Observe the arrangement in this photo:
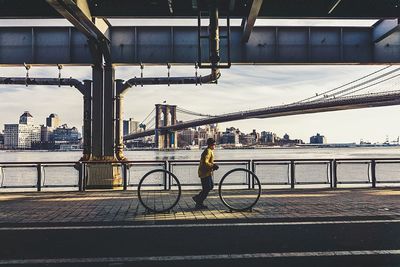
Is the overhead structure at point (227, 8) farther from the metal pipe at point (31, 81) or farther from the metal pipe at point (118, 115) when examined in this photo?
the metal pipe at point (31, 81)

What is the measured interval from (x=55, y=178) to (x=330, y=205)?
868cm

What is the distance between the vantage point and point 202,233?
729 cm

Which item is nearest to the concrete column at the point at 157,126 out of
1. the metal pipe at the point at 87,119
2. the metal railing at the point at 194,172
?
the metal pipe at the point at 87,119

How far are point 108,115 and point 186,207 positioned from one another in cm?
711

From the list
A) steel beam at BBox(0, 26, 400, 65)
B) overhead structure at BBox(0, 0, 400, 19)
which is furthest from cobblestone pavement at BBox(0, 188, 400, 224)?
steel beam at BBox(0, 26, 400, 65)

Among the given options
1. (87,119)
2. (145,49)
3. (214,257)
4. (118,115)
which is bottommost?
(214,257)

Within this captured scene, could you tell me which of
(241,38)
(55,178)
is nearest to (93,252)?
(55,178)

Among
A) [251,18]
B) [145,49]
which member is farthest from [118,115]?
[251,18]

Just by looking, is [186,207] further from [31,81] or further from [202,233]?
[31,81]

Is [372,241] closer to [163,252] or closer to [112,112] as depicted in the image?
[163,252]

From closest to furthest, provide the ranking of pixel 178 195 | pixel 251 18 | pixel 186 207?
1. pixel 178 195
2. pixel 186 207
3. pixel 251 18

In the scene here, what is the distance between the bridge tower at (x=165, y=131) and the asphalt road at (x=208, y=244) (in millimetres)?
78204

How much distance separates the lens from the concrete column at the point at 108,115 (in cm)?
1608

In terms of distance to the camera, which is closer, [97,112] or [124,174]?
[124,174]
